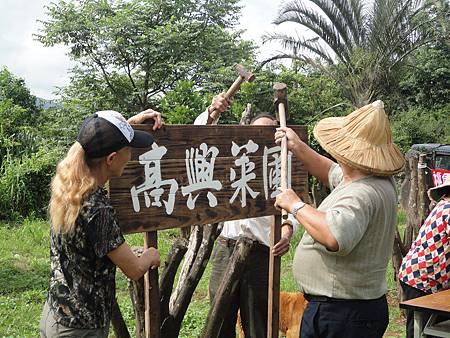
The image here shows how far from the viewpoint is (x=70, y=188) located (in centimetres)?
192

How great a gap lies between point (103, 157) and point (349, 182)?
3.28 ft

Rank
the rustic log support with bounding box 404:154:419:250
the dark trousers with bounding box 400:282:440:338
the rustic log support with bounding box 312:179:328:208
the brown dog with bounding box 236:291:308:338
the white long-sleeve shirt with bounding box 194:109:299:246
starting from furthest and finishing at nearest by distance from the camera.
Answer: the rustic log support with bounding box 312:179:328:208 < the rustic log support with bounding box 404:154:419:250 < the brown dog with bounding box 236:291:308:338 < the dark trousers with bounding box 400:282:440:338 < the white long-sleeve shirt with bounding box 194:109:299:246

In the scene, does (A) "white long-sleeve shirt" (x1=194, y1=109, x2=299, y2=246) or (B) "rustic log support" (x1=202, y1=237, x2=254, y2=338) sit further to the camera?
(A) "white long-sleeve shirt" (x1=194, y1=109, x2=299, y2=246)

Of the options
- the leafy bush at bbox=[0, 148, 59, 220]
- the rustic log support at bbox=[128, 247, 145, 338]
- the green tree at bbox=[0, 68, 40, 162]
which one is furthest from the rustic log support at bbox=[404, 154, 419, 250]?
the green tree at bbox=[0, 68, 40, 162]

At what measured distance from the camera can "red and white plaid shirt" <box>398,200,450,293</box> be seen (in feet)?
10.9

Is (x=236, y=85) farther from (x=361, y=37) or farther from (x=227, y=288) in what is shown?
(x=361, y=37)

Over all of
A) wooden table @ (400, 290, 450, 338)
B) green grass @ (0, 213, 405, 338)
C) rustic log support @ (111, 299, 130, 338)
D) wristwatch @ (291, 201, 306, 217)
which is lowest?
green grass @ (0, 213, 405, 338)

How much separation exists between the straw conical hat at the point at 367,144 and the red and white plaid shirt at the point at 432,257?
1.25m

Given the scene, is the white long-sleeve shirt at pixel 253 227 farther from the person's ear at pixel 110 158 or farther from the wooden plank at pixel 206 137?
the person's ear at pixel 110 158

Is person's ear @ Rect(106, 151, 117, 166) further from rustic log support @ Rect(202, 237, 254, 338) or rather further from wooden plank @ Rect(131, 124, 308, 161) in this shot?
rustic log support @ Rect(202, 237, 254, 338)

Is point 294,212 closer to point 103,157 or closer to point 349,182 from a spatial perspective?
point 349,182

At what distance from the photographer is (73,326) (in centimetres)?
197

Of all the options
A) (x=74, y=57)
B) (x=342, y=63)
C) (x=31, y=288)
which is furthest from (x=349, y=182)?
(x=74, y=57)

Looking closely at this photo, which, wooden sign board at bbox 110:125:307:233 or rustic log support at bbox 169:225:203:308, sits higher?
wooden sign board at bbox 110:125:307:233
